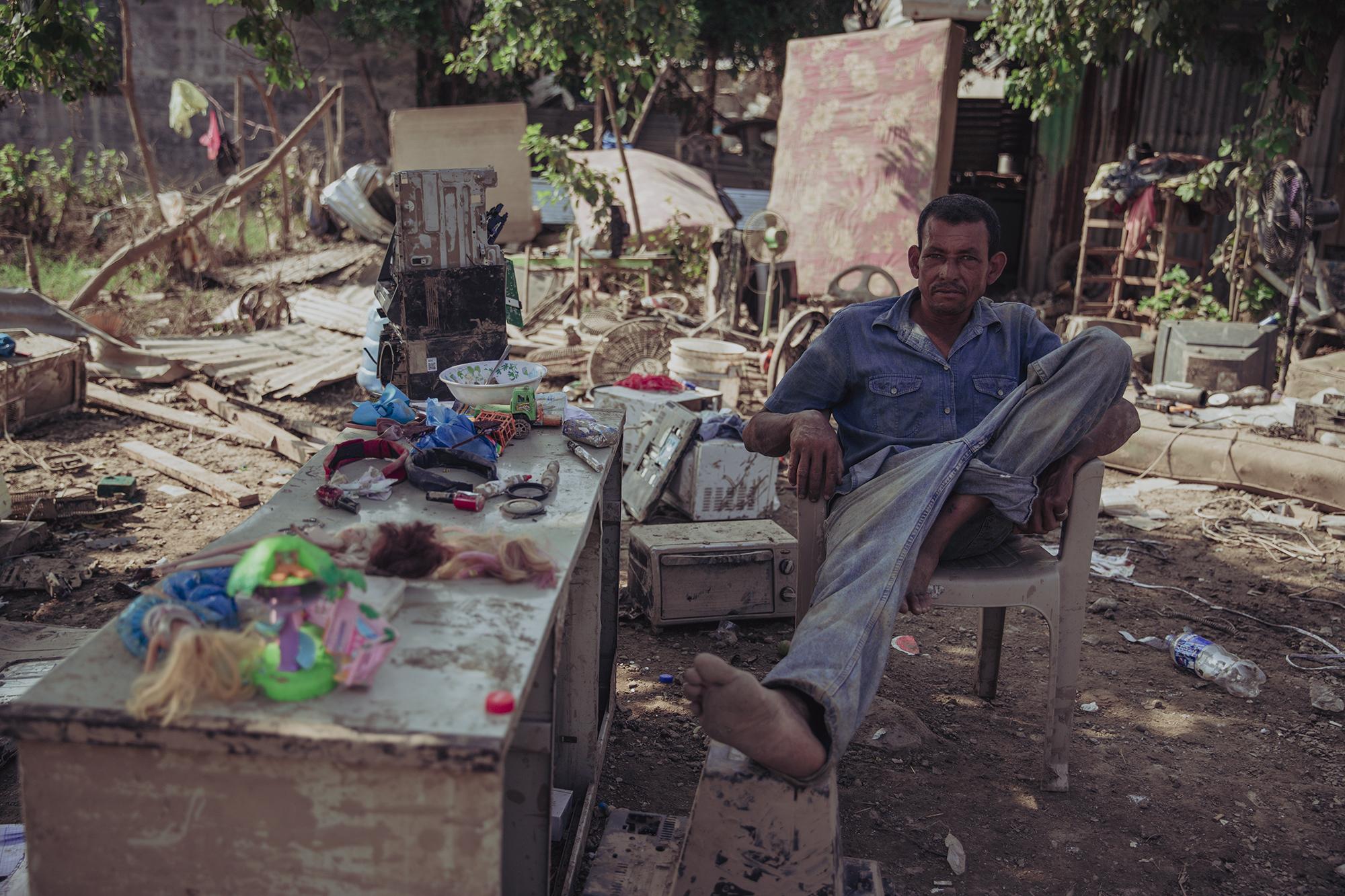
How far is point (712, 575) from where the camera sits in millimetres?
4074

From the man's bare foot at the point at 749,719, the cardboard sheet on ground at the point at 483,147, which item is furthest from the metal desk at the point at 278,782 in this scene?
the cardboard sheet on ground at the point at 483,147

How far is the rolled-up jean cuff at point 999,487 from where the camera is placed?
2.68 metres

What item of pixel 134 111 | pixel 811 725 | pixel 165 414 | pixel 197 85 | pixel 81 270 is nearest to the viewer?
pixel 811 725

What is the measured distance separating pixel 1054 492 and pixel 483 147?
36.0ft

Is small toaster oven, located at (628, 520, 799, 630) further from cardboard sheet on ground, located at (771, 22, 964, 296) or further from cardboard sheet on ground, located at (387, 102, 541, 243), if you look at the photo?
cardboard sheet on ground, located at (387, 102, 541, 243)

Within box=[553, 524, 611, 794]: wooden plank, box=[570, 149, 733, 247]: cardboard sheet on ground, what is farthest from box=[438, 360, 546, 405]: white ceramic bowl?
box=[570, 149, 733, 247]: cardboard sheet on ground

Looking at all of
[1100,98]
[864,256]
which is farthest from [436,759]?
[1100,98]

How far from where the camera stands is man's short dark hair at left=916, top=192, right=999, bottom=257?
2973 mm

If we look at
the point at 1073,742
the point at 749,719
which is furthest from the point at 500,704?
the point at 1073,742

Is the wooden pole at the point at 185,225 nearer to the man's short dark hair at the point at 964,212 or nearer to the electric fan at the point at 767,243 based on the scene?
the electric fan at the point at 767,243

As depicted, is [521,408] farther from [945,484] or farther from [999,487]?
[999,487]

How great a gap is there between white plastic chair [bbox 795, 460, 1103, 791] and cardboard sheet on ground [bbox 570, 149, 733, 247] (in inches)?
288

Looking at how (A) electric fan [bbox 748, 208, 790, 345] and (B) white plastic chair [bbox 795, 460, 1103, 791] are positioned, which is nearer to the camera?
(B) white plastic chair [bbox 795, 460, 1103, 791]

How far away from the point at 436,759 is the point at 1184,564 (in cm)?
447
